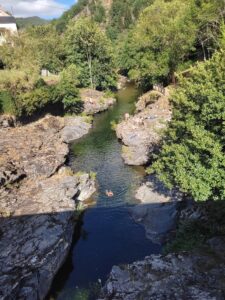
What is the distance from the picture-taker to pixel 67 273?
18.2m

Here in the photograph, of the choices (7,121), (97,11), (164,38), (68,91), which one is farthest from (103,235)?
(97,11)

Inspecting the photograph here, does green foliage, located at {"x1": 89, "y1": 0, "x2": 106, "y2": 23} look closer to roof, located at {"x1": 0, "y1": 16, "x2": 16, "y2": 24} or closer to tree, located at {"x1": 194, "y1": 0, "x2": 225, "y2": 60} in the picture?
roof, located at {"x1": 0, "y1": 16, "x2": 16, "y2": 24}

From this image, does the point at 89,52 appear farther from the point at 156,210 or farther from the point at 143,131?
the point at 156,210

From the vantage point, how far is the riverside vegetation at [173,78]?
621 inches

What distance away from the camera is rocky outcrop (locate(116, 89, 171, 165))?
1206 inches

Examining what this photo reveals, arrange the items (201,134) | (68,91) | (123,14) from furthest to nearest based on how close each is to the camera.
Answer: (123,14) < (68,91) < (201,134)

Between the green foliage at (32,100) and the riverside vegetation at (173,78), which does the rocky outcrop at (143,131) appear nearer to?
the riverside vegetation at (173,78)

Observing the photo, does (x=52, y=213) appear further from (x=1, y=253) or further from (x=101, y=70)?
(x=101, y=70)

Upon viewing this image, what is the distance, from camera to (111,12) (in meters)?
131

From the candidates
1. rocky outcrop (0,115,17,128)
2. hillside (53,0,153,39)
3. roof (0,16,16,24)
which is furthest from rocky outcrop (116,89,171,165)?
hillside (53,0,153,39)

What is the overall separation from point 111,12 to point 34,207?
123919 millimetres

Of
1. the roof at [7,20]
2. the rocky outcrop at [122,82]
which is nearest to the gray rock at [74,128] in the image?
the rocky outcrop at [122,82]

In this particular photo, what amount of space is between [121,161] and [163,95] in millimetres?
19264

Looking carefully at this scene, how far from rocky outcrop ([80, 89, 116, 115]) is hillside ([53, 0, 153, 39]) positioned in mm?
62062
